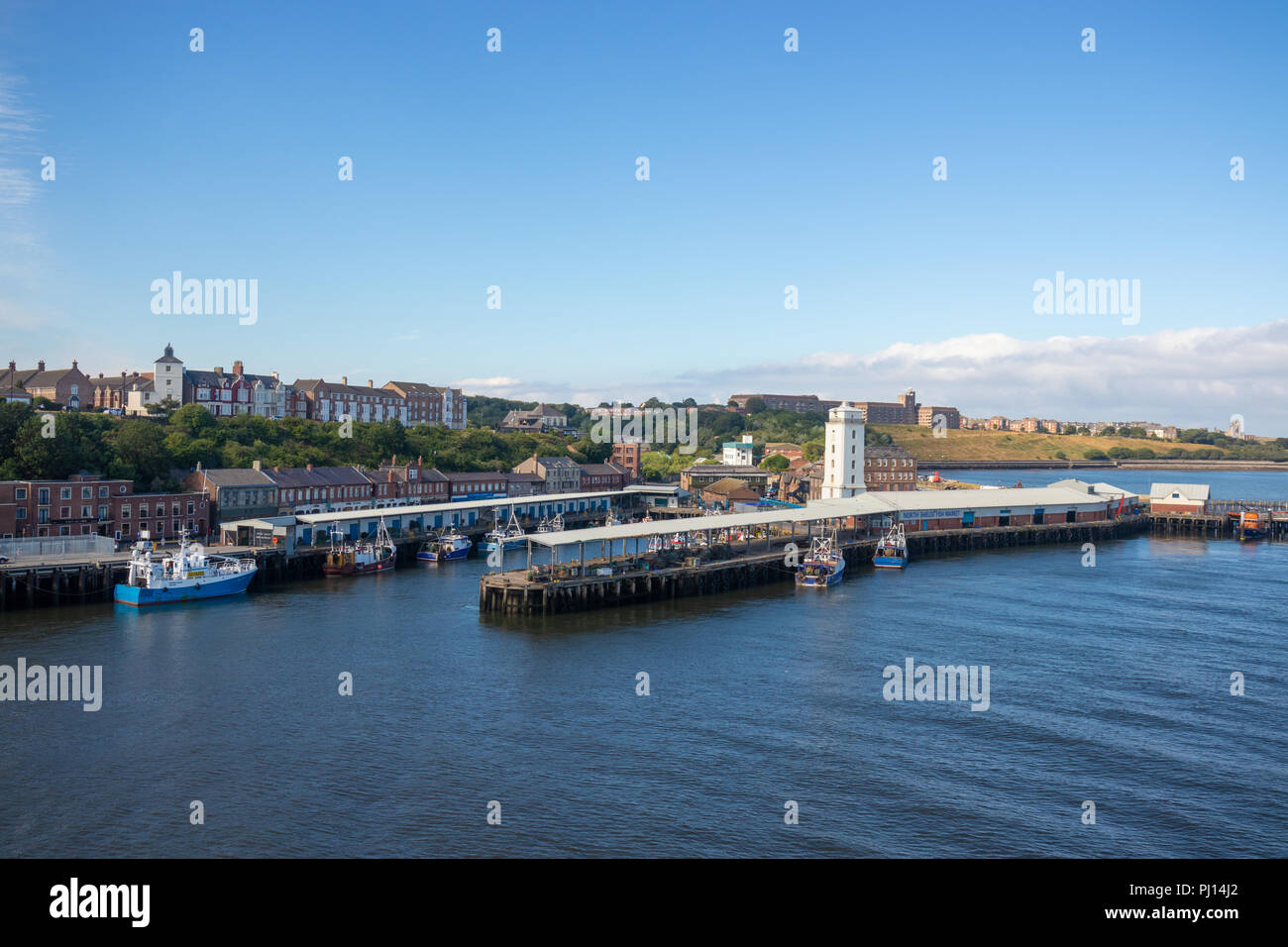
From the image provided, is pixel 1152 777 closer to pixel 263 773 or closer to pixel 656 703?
pixel 656 703

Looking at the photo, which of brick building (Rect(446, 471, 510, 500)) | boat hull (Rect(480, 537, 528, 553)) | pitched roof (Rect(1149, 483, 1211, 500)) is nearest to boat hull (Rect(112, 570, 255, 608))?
boat hull (Rect(480, 537, 528, 553))

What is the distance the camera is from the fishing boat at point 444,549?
208ft

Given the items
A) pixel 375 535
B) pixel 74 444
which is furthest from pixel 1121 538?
pixel 74 444

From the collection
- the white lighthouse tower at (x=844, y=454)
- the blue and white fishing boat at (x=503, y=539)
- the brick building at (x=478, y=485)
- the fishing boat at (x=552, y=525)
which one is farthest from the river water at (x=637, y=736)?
the white lighthouse tower at (x=844, y=454)

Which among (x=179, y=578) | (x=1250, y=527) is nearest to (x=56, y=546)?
(x=179, y=578)

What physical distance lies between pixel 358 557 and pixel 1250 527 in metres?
76.0

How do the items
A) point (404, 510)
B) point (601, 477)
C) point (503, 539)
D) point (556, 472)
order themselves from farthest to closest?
point (601, 477) < point (556, 472) < point (503, 539) < point (404, 510)

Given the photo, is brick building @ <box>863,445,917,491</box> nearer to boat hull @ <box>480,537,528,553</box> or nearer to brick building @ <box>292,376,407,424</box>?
boat hull @ <box>480,537,528,553</box>

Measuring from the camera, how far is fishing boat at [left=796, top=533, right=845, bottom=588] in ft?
179

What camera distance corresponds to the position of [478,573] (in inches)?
2282

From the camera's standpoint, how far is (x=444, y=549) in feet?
210

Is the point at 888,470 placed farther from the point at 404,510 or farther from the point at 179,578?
the point at 179,578

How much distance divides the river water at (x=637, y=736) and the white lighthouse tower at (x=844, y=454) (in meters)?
47.3

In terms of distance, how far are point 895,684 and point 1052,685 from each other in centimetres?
544
